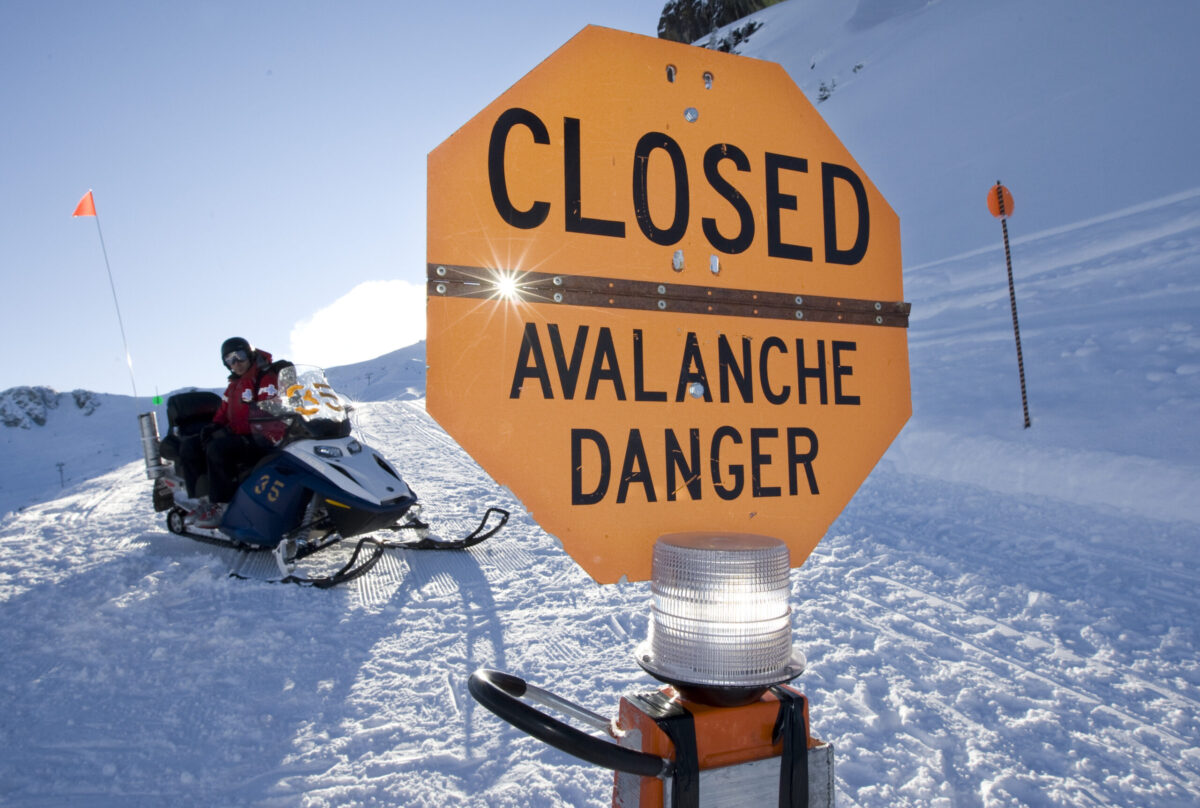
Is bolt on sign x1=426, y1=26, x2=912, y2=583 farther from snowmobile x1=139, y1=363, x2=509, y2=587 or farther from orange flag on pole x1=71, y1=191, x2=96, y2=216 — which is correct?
orange flag on pole x1=71, y1=191, x2=96, y2=216

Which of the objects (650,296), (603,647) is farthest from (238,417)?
A: (650,296)

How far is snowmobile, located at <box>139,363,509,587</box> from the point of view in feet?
15.2

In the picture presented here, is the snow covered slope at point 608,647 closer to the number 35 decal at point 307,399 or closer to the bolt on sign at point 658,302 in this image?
the number 35 decal at point 307,399

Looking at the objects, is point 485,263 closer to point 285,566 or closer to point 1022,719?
point 1022,719

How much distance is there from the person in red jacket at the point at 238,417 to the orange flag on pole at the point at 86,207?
1.57m

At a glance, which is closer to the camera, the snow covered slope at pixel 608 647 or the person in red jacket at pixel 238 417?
the snow covered slope at pixel 608 647

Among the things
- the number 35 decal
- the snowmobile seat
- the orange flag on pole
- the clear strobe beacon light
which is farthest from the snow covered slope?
the orange flag on pole

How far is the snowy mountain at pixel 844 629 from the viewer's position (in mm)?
2426

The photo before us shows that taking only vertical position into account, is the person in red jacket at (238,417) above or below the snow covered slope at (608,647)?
above

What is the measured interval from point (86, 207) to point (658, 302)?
6139 mm

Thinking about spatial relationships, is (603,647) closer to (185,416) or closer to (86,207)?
(185,416)

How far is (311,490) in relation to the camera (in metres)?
4.82

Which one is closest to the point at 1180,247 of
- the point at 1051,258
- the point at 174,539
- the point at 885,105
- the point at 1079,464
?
the point at 1051,258

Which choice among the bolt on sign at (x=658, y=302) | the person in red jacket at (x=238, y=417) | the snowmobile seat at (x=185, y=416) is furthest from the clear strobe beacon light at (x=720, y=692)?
the snowmobile seat at (x=185, y=416)
